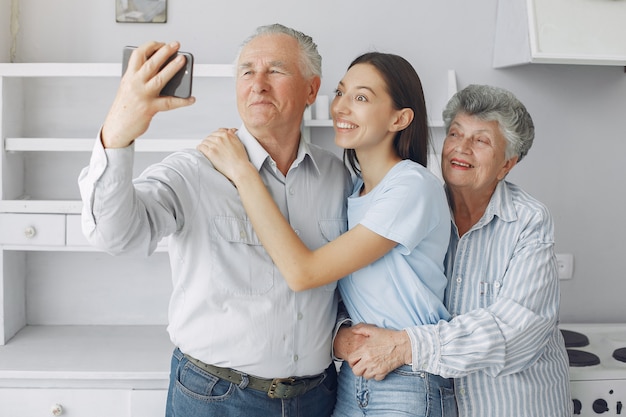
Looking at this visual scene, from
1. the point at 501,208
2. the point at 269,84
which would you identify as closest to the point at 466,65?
the point at 501,208

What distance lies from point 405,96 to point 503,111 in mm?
259

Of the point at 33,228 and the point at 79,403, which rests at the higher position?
the point at 33,228

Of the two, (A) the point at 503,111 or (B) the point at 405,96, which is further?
(A) the point at 503,111

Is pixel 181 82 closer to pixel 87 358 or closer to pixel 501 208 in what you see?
pixel 501 208

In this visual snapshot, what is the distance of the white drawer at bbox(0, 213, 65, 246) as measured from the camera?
2.11 m

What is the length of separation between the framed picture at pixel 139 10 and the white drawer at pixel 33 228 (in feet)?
2.25

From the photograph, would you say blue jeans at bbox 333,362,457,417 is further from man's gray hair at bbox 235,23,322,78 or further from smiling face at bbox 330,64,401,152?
man's gray hair at bbox 235,23,322,78

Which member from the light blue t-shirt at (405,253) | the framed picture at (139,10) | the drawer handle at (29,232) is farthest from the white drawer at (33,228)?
the light blue t-shirt at (405,253)

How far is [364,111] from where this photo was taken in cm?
145

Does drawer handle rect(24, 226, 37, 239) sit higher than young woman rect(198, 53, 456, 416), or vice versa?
young woman rect(198, 53, 456, 416)

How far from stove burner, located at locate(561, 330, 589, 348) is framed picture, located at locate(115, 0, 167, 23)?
1692 millimetres

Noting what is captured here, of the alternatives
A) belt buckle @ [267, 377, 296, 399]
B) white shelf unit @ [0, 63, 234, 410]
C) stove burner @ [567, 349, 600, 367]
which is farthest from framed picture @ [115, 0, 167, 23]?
stove burner @ [567, 349, 600, 367]

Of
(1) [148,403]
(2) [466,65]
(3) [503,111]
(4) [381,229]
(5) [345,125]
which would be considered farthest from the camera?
(2) [466,65]

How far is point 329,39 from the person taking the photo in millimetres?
2326
